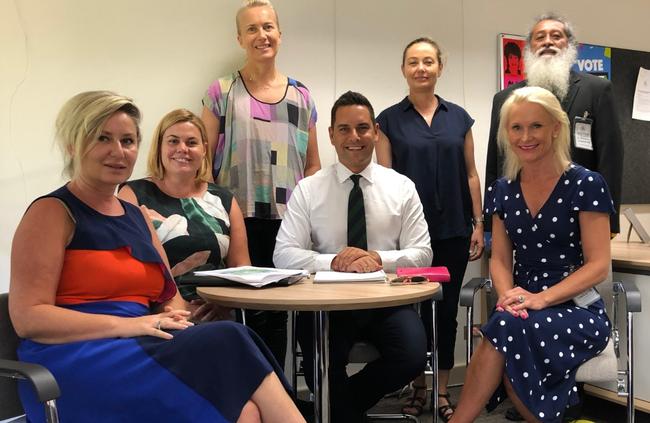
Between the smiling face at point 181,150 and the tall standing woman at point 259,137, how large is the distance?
0.33m

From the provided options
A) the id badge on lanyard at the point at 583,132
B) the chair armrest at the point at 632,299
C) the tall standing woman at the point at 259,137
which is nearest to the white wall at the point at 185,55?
the tall standing woman at the point at 259,137

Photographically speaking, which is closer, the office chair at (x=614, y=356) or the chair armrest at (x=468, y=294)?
the office chair at (x=614, y=356)

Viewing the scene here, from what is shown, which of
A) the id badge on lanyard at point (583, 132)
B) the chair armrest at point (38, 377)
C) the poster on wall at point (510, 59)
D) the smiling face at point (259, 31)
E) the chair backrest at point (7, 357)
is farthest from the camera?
the poster on wall at point (510, 59)

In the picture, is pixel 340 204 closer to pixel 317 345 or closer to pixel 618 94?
pixel 317 345

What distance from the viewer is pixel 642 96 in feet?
13.8

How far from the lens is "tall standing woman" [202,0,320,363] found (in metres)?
2.76

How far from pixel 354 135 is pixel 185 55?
100 centimetres

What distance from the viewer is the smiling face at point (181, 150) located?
7.89 feet

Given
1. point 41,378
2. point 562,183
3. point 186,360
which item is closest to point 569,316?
point 562,183

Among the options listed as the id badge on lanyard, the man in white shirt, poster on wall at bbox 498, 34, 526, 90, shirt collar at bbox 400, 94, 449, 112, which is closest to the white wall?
poster on wall at bbox 498, 34, 526, 90

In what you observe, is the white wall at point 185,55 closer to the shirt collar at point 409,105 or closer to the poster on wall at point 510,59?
the poster on wall at point 510,59

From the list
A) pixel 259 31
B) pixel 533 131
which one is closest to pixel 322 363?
pixel 533 131

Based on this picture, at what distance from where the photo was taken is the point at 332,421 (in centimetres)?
227

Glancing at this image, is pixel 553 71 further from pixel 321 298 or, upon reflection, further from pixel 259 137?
pixel 321 298
